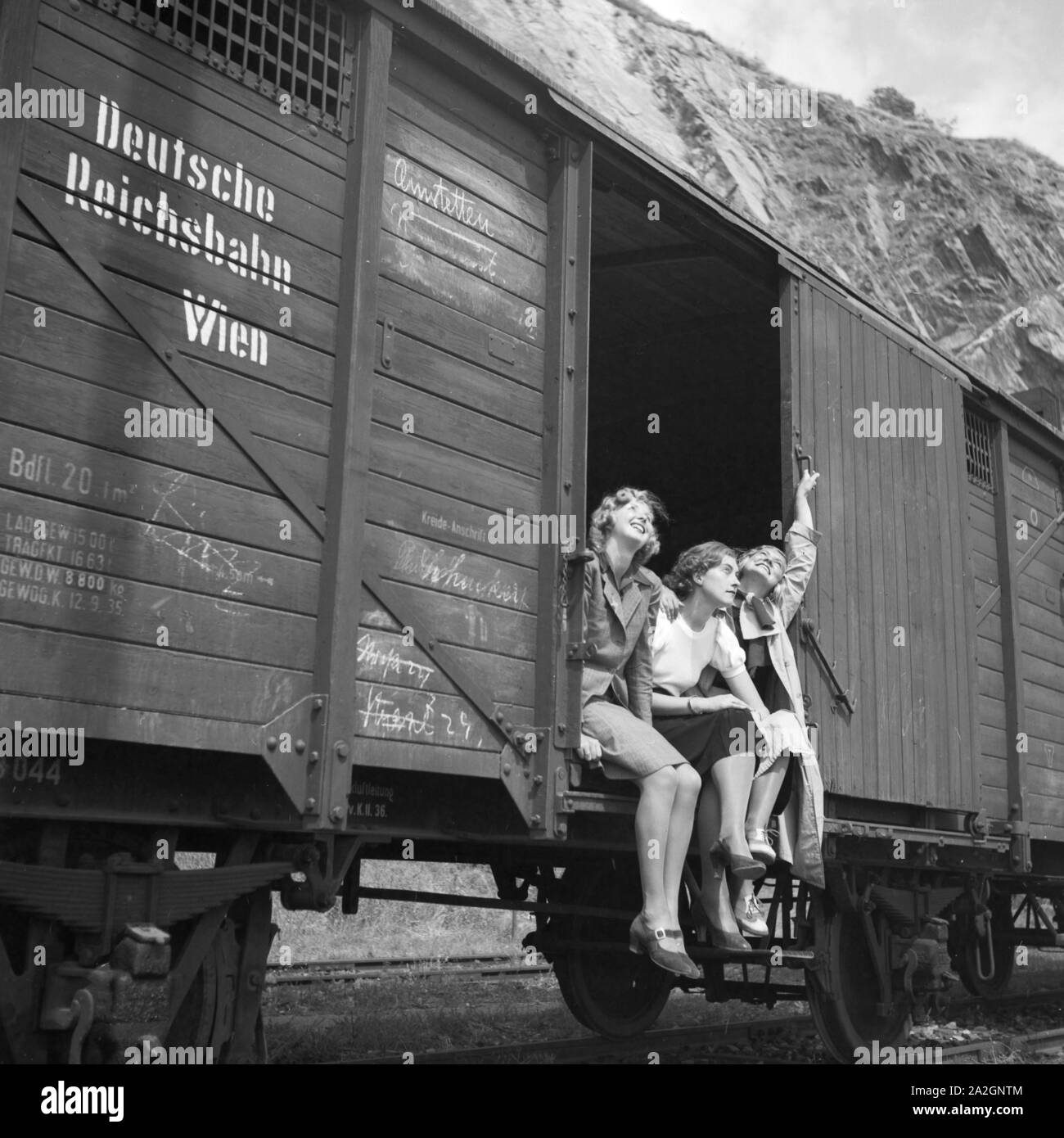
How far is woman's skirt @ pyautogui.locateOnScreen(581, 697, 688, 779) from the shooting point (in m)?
5.28

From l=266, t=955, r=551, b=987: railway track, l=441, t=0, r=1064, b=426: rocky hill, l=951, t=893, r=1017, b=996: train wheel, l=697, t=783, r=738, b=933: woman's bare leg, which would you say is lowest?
l=266, t=955, r=551, b=987: railway track

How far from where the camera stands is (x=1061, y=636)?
10.0m

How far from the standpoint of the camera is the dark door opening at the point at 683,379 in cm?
742

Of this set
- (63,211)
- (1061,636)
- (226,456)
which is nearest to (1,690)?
(226,456)

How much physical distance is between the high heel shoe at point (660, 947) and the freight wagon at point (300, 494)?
0.46 meters

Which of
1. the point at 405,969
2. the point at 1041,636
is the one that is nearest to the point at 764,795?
the point at 1041,636

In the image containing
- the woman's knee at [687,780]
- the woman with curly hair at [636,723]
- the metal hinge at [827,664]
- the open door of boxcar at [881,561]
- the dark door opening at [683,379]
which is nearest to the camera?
the woman with curly hair at [636,723]

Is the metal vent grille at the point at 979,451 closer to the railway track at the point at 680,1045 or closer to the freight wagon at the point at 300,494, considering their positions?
the freight wagon at the point at 300,494

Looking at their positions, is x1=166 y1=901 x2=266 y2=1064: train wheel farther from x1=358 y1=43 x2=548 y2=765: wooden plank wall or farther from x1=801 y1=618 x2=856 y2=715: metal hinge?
x1=801 y1=618 x2=856 y2=715: metal hinge

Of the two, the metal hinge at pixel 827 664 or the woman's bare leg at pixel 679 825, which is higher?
the metal hinge at pixel 827 664

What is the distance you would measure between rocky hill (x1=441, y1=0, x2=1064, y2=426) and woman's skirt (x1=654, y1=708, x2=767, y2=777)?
27.5 meters

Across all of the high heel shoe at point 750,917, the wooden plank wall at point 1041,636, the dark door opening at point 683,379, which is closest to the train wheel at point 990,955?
the wooden plank wall at point 1041,636

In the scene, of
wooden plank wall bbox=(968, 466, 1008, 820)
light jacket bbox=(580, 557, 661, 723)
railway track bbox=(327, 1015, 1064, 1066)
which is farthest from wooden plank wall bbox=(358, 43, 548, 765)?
wooden plank wall bbox=(968, 466, 1008, 820)

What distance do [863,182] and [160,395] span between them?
40204mm
